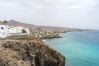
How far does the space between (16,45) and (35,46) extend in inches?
129

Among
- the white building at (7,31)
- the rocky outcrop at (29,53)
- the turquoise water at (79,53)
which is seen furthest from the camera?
the white building at (7,31)

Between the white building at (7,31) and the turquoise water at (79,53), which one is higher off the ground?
the white building at (7,31)

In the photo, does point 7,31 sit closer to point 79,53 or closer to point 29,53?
point 79,53

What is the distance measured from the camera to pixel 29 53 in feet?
106

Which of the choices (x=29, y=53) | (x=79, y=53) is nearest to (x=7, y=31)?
(x=79, y=53)

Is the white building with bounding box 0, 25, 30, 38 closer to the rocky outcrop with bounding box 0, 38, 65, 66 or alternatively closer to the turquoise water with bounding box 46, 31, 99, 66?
the turquoise water with bounding box 46, 31, 99, 66

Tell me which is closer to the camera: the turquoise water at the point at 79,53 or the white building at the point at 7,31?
the turquoise water at the point at 79,53

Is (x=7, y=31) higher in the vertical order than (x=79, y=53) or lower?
higher

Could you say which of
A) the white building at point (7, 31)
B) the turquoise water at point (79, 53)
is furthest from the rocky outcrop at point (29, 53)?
the white building at point (7, 31)

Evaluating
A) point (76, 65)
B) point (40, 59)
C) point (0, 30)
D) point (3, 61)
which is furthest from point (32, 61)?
point (0, 30)

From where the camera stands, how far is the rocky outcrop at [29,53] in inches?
1109

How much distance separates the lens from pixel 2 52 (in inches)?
1095

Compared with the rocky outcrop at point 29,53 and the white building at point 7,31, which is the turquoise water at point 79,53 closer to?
the rocky outcrop at point 29,53

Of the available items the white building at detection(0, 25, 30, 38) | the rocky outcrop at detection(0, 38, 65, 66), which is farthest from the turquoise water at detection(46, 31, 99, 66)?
the white building at detection(0, 25, 30, 38)
